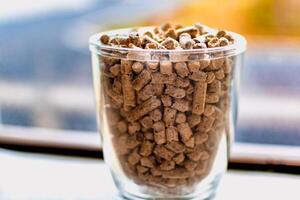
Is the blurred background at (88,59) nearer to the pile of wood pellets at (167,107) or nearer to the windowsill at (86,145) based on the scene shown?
the windowsill at (86,145)

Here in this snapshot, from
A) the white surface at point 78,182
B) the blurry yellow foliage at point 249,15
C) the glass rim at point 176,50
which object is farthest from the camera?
the blurry yellow foliage at point 249,15

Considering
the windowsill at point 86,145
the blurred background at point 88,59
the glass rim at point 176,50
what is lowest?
the windowsill at point 86,145

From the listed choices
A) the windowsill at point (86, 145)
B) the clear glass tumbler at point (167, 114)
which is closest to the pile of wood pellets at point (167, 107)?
the clear glass tumbler at point (167, 114)

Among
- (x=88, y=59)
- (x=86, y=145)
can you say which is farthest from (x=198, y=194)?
(x=88, y=59)

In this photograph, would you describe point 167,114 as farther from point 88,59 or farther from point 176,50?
point 88,59

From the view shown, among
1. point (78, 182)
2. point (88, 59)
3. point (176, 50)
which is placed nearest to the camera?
point (176, 50)

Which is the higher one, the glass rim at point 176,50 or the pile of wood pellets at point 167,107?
the glass rim at point 176,50
